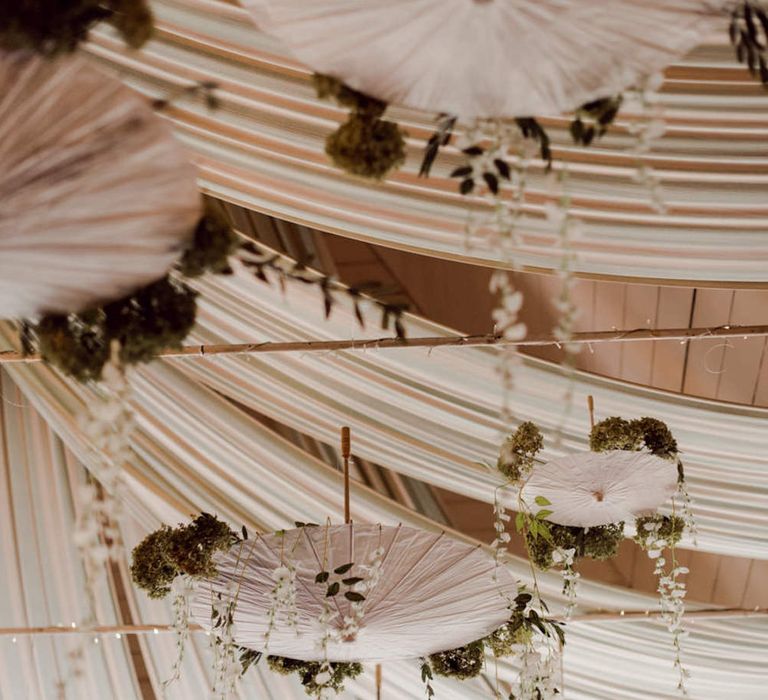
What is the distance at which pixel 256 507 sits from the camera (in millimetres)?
5609

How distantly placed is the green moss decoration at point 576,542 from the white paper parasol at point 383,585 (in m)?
0.69

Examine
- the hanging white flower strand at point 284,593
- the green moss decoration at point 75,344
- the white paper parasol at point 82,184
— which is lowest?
the green moss decoration at point 75,344

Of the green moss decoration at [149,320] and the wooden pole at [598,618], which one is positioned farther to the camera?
the wooden pole at [598,618]

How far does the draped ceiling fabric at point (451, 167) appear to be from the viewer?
351 centimetres

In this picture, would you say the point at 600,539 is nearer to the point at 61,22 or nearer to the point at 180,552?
the point at 180,552

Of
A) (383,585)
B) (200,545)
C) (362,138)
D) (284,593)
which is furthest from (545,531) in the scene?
(362,138)

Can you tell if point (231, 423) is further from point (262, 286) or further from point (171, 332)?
point (171, 332)

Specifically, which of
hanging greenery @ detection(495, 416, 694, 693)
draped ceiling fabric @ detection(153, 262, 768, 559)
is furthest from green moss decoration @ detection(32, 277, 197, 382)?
draped ceiling fabric @ detection(153, 262, 768, 559)

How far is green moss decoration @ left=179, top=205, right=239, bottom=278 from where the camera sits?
2.08m

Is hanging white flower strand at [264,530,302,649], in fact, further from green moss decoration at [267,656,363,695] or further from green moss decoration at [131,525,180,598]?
green moss decoration at [267,656,363,695]

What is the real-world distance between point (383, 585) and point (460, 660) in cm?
105

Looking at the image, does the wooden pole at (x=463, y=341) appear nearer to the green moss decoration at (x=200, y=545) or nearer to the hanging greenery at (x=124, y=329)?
the green moss decoration at (x=200, y=545)

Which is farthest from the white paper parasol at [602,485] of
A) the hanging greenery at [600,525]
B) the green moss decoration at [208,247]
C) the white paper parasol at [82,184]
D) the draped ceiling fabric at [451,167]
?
the white paper parasol at [82,184]

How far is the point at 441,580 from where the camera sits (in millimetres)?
3582
